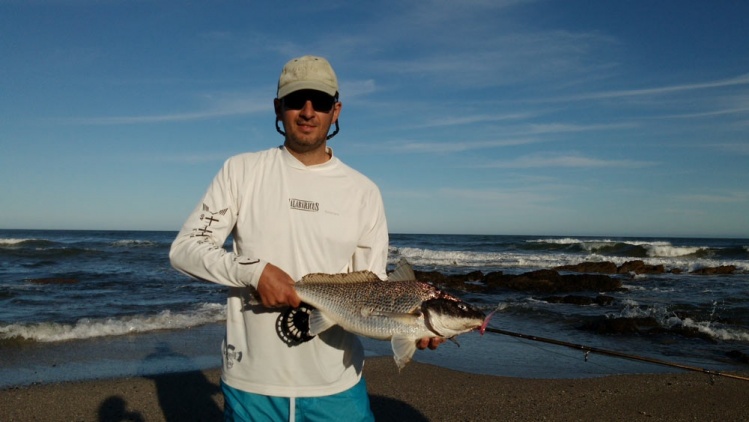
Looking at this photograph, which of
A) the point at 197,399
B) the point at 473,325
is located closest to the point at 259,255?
the point at 473,325

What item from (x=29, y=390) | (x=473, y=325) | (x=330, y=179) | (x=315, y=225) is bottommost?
(x=29, y=390)

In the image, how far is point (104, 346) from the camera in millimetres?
9797

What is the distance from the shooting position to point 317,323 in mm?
2934

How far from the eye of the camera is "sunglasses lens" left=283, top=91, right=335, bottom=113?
3.19 meters

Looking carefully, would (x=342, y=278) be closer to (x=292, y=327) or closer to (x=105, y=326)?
(x=292, y=327)

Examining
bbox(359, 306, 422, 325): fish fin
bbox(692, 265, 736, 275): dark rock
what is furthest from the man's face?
bbox(692, 265, 736, 275): dark rock

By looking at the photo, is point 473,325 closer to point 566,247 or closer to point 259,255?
point 259,255

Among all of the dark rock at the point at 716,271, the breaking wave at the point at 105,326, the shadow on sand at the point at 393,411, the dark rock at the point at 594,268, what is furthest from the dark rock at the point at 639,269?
the shadow on sand at the point at 393,411

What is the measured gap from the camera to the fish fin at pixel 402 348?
9.67 ft

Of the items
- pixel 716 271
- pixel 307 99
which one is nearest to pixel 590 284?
pixel 716 271

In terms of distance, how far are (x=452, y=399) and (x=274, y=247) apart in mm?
4785

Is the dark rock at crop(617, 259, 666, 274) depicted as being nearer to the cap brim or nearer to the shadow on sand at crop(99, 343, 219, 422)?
the shadow on sand at crop(99, 343, 219, 422)

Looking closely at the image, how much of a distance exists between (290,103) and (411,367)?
20.4 feet

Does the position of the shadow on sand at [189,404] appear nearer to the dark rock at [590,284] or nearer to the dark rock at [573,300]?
the dark rock at [573,300]
